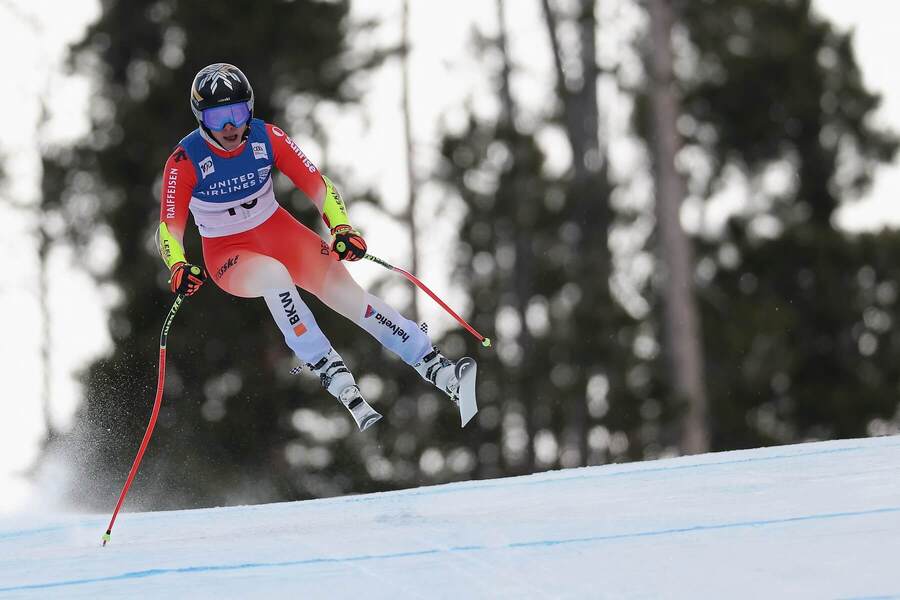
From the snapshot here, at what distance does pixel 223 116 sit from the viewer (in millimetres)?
5398

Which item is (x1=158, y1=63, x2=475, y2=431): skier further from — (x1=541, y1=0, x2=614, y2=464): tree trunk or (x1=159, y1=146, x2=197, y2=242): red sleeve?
(x1=541, y1=0, x2=614, y2=464): tree trunk

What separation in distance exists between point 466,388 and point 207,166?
1.45 meters

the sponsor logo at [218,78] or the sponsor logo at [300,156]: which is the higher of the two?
the sponsor logo at [218,78]

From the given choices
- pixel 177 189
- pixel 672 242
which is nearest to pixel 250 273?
pixel 177 189

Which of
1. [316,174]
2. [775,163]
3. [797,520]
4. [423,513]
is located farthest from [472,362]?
[775,163]

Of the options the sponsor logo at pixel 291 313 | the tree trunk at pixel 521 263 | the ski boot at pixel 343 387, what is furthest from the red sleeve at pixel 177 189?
the tree trunk at pixel 521 263

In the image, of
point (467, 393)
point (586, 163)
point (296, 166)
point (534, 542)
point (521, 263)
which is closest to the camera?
point (534, 542)

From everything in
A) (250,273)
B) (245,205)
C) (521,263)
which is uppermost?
(245,205)

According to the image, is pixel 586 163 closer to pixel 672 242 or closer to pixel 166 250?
pixel 672 242

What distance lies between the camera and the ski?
5629mm

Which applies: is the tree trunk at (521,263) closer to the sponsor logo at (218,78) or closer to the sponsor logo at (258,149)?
the sponsor logo at (258,149)

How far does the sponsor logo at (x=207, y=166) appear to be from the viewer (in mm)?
5543

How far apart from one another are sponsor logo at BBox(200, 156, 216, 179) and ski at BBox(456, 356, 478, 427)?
1.34 metres

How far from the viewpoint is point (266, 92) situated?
13594 millimetres
